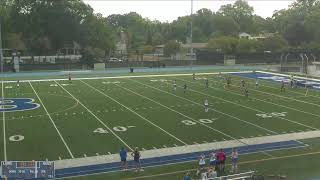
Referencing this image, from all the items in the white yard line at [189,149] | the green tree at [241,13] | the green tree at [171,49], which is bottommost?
the white yard line at [189,149]

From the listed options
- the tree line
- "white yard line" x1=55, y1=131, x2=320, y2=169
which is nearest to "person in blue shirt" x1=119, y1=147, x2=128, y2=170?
"white yard line" x1=55, y1=131, x2=320, y2=169

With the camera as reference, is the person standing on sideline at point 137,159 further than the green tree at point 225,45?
No

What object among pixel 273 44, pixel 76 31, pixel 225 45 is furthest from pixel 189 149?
pixel 273 44

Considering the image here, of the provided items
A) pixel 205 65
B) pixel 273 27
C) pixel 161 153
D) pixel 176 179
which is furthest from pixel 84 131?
pixel 273 27

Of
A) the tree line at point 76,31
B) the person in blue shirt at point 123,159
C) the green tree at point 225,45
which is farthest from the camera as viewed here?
the green tree at point 225,45

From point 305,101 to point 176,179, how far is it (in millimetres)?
18235

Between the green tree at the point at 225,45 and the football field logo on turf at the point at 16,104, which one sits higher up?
the green tree at the point at 225,45

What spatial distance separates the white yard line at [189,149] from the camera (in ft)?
58.2

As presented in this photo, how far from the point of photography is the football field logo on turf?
28.5 meters

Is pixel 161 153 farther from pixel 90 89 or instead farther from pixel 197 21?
pixel 197 21


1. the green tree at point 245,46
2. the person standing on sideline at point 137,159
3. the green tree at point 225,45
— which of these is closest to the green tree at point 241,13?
the green tree at point 245,46

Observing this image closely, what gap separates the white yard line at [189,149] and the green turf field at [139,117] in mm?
515
